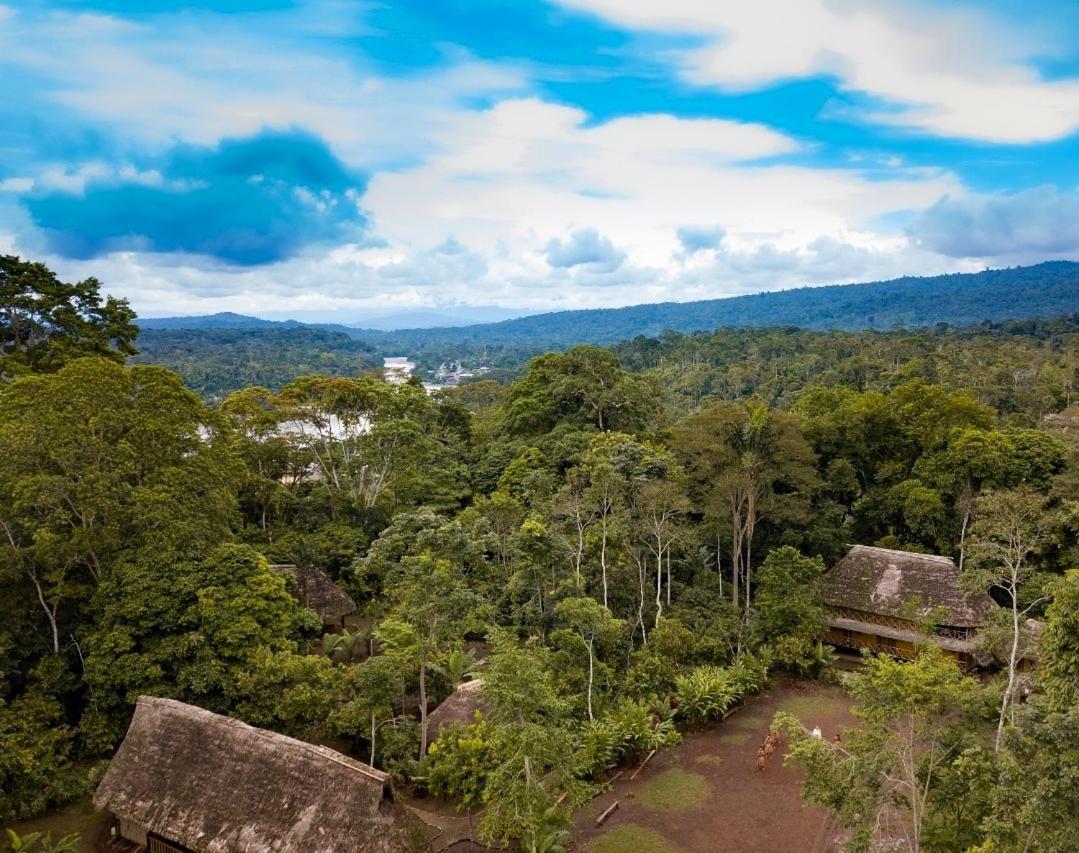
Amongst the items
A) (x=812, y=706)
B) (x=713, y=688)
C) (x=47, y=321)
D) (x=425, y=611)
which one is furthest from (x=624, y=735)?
(x=47, y=321)

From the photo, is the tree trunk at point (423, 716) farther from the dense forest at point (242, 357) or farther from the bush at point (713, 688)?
the dense forest at point (242, 357)

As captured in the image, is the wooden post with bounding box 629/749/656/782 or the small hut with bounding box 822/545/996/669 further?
the small hut with bounding box 822/545/996/669

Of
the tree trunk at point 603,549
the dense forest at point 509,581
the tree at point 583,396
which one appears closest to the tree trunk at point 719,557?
the dense forest at point 509,581

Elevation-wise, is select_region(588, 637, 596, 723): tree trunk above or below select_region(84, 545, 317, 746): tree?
below

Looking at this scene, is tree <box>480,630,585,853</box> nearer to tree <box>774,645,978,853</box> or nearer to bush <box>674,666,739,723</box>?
tree <box>774,645,978,853</box>

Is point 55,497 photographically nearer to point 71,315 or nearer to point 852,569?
point 71,315

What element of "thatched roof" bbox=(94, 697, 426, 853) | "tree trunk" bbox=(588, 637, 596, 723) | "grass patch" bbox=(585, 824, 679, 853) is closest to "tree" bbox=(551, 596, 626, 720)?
"tree trunk" bbox=(588, 637, 596, 723)
